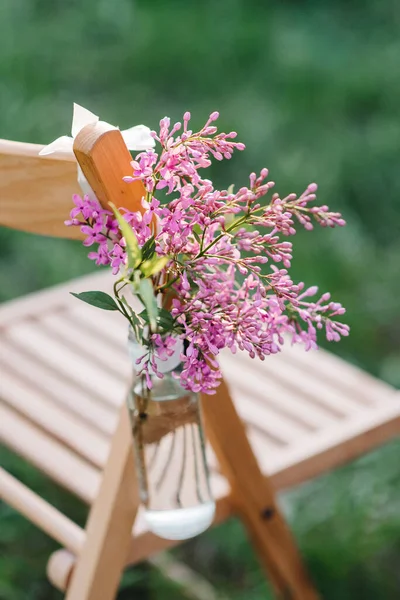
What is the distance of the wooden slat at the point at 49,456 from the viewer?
1907 mm

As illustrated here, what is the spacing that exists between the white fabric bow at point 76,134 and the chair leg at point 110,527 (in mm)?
396

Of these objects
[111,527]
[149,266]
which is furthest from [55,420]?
[149,266]

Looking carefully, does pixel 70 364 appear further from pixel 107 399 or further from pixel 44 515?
pixel 44 515

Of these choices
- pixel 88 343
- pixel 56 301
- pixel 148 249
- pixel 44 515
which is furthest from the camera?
pixel 56 301

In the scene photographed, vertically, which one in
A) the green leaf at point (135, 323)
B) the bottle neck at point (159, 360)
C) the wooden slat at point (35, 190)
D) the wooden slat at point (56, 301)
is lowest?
the wooden slat at point (56, 301)

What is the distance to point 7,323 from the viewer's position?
2.49 m

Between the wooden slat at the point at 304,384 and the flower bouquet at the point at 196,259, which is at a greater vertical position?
the flower bouquet at the point at 196,259

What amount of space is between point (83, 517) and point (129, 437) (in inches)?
42.0

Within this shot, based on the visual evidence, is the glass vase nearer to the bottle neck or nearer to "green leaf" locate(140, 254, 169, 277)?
the bottle neck

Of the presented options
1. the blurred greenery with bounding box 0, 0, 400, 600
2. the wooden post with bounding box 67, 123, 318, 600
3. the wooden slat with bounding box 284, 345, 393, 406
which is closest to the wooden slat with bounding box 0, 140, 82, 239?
the wooden post with bounding box 67, 123, 318, 600

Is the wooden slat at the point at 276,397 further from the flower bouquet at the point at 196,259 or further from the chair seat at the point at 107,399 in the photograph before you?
the flower bouquet at the point at 196,259

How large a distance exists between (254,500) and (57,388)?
1.82 feet

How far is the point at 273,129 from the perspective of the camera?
3992mm

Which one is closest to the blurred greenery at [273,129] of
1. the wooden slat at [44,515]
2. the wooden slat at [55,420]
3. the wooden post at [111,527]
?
the wooden slat at [55,420]
